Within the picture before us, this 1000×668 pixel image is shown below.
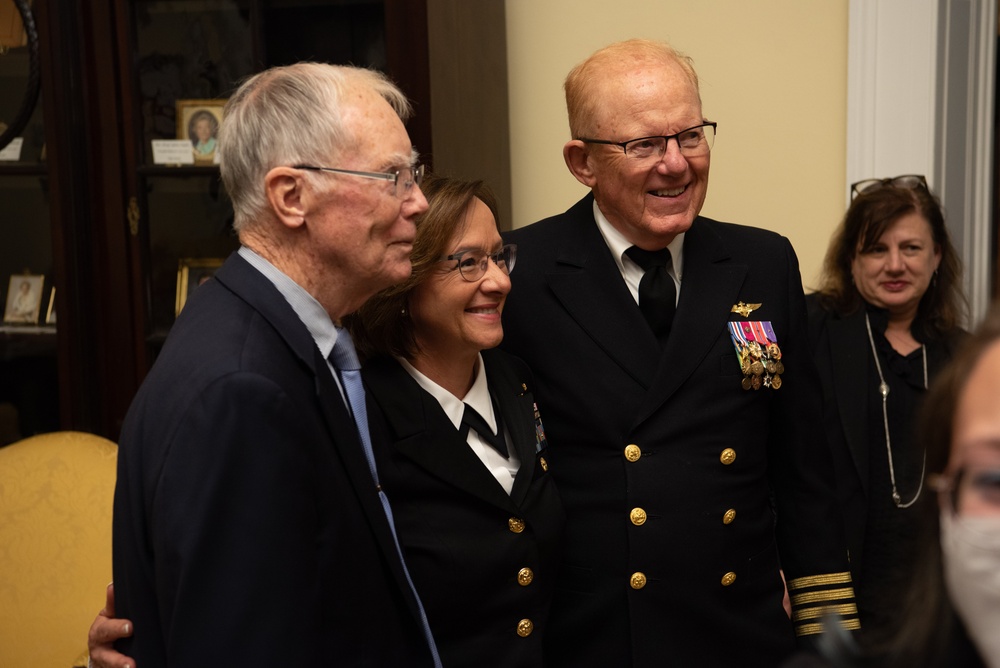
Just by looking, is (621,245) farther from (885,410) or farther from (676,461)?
(885,410)

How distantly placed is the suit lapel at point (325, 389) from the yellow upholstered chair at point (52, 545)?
51.0 inches

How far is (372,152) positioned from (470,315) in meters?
0.41

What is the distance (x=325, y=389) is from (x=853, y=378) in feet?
5.56

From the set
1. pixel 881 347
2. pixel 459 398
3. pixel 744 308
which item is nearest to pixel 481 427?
pixel 459 398

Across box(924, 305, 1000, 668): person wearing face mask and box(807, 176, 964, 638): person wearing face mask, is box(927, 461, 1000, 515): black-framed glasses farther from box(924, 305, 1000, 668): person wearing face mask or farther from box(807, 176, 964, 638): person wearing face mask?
box(807, 176, 964, 638): person wearing face mask

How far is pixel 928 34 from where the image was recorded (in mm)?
2930

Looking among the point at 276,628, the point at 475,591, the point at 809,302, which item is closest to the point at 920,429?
the point at 276,628

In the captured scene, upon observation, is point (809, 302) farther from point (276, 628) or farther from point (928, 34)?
point (276, 628)

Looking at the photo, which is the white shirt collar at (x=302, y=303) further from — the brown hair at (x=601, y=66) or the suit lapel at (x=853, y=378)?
the suit lapel at (x=853, y=378)

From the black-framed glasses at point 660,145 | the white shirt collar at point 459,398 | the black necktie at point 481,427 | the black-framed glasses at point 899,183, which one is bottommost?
the black necktie at point 481,427

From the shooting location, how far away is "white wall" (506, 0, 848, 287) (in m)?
3.09

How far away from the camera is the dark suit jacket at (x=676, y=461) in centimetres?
175

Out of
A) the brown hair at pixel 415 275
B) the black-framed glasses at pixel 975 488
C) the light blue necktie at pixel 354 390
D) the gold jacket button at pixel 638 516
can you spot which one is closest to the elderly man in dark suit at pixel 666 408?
the gold jacket button at pixel 638 516

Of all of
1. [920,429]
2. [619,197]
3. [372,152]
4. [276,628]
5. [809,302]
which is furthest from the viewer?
[809,302]
